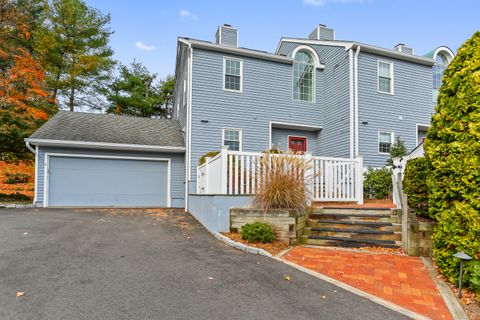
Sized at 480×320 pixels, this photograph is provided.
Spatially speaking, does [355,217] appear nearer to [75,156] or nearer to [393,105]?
[393,105]

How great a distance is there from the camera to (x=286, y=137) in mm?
12266

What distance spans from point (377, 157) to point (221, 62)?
23.9 feet

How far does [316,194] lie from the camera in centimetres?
707

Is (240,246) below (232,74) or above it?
below

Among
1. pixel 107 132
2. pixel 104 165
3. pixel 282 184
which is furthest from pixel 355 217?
pixel 107 132

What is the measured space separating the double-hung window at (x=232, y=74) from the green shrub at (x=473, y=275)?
9.54 meters

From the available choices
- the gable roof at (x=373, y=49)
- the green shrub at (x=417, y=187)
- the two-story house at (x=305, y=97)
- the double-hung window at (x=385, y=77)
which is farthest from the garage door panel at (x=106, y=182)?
the double-hung window at (x=385, y=77)

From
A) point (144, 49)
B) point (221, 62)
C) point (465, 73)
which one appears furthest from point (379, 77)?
point (144, 49)

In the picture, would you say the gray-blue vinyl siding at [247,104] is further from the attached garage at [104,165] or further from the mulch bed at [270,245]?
the mulch bed at [270,245]

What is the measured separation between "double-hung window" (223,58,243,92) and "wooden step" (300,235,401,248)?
755 cm

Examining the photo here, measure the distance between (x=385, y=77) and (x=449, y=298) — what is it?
10.6 metres

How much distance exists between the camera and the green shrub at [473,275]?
3045 mm

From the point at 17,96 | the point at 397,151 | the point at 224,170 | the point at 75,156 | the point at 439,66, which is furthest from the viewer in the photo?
the point at 17,96

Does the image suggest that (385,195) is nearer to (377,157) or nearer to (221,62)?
(377,157)
